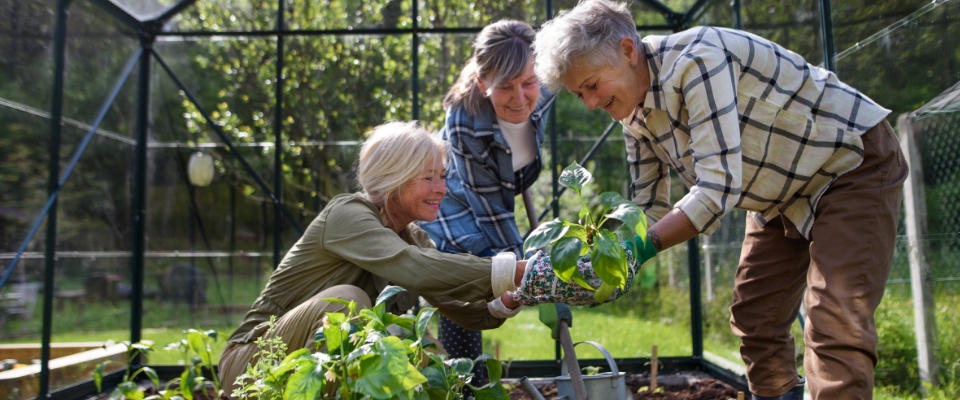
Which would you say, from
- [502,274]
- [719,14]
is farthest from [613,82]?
[719,14]

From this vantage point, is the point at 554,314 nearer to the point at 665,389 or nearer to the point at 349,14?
the point at 665,389

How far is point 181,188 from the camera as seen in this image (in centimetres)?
376

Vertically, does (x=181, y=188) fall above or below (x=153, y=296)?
above

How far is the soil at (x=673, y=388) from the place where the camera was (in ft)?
9.16

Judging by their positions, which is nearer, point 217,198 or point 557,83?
point 557,83

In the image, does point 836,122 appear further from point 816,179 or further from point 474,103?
point 474,103

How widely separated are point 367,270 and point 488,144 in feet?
2.25

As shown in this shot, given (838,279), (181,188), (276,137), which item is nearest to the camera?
(838,279)

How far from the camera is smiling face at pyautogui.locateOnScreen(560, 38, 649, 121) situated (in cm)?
161

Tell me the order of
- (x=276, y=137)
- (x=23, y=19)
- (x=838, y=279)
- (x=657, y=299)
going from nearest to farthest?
1. (x=838, y=279)
2. (x=23, y=19)
3. (x=276, y=137)
4. (x=657, y=299)

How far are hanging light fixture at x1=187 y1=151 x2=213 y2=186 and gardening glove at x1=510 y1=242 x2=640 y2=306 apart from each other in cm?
267

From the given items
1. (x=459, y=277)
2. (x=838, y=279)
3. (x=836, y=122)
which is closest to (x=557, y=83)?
(x=459, y=277)

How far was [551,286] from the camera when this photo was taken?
1.58 metres

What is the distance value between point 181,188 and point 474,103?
2.14 metres
